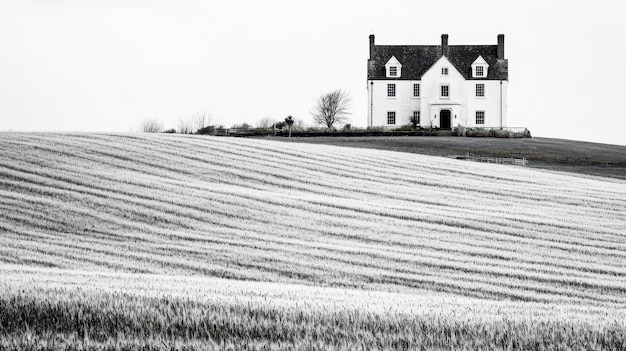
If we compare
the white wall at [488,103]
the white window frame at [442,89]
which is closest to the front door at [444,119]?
the white window frame at [442,89]

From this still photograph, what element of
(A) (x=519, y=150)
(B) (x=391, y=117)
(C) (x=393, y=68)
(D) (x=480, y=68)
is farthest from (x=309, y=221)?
(D) (x=480, y=68)

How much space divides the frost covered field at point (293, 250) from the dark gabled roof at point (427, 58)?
37.8 metres

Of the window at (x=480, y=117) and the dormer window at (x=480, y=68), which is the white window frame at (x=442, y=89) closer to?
the dormer window at (x=480, y=68)

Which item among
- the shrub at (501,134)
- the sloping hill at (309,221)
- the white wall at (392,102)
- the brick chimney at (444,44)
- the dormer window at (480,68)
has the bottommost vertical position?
the sloping hill at (309,221)

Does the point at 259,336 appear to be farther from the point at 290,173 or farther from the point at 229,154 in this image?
the point at 229,154

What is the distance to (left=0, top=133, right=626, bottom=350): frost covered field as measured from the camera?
28.2 ft

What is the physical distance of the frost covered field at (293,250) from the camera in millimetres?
8609

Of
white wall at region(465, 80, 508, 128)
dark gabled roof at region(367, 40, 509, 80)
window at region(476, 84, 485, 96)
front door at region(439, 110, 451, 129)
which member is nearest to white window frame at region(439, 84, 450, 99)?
front door at region(439, 110, 451, 129)

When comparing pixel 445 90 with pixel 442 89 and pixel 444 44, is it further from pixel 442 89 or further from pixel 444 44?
pixel 444 44

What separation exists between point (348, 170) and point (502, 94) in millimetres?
46390

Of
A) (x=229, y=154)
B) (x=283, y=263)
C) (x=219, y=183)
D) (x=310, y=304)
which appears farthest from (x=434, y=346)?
(x=229, y=154)

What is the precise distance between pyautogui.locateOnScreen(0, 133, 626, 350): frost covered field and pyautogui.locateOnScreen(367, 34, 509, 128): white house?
36.7m

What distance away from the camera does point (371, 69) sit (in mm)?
84938

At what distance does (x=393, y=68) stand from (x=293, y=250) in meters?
64.1
